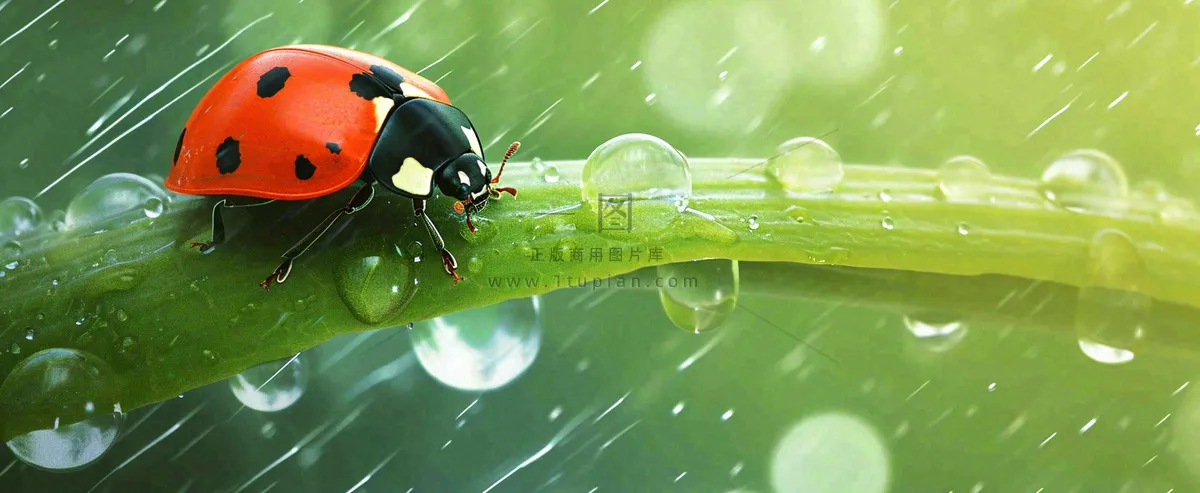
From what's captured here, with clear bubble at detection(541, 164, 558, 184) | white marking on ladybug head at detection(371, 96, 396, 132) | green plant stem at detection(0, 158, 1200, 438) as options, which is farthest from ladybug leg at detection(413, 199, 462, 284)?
white marking on ladybug head at detection(371, 96, 396, 132)

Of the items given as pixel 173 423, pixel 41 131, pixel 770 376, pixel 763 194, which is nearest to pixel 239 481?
pixel 173 423

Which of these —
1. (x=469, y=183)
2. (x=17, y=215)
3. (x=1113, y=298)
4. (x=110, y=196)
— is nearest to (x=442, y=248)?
(x=469, y=183)

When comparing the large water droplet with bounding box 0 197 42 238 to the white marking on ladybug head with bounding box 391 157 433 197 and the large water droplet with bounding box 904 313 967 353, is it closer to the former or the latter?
the white marking on ladybug head with bounding box 391 157 433 197

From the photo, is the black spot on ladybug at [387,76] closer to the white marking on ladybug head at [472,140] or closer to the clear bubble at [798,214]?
the white marking on ladybug head at [472,140]

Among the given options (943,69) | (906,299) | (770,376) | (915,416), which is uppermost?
(943,69)

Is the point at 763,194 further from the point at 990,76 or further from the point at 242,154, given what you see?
the point at 990,76

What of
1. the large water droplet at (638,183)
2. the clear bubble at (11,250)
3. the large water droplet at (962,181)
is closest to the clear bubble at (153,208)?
the clear bubble at (11,250)
